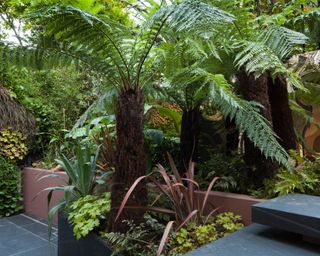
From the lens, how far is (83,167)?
2.95 meters

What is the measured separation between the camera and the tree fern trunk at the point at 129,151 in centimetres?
231

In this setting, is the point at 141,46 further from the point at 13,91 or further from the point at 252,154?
the point at 13,91

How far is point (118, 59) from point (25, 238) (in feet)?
8.13

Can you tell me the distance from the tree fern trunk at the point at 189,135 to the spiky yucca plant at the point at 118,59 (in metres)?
0.78

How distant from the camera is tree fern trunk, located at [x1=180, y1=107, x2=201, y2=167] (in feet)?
10.2

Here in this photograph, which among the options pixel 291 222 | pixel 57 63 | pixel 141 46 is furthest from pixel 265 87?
pixel 57 63

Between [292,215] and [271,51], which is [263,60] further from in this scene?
[292,215]

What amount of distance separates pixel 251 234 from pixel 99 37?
1.64 meters

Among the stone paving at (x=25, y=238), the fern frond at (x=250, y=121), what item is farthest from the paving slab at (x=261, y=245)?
the stone paving at (x=25, y=238)

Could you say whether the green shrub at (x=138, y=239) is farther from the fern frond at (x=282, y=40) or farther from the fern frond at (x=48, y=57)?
the fern frond at (x=282, y=40)

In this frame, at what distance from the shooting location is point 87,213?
2564 mm

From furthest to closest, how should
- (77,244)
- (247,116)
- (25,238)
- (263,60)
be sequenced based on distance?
(25,238), (77,244), (247,116), (263,60)

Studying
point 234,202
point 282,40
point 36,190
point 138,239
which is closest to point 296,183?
point 234,202

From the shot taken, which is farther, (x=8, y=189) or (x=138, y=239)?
(x=8, y=189)
